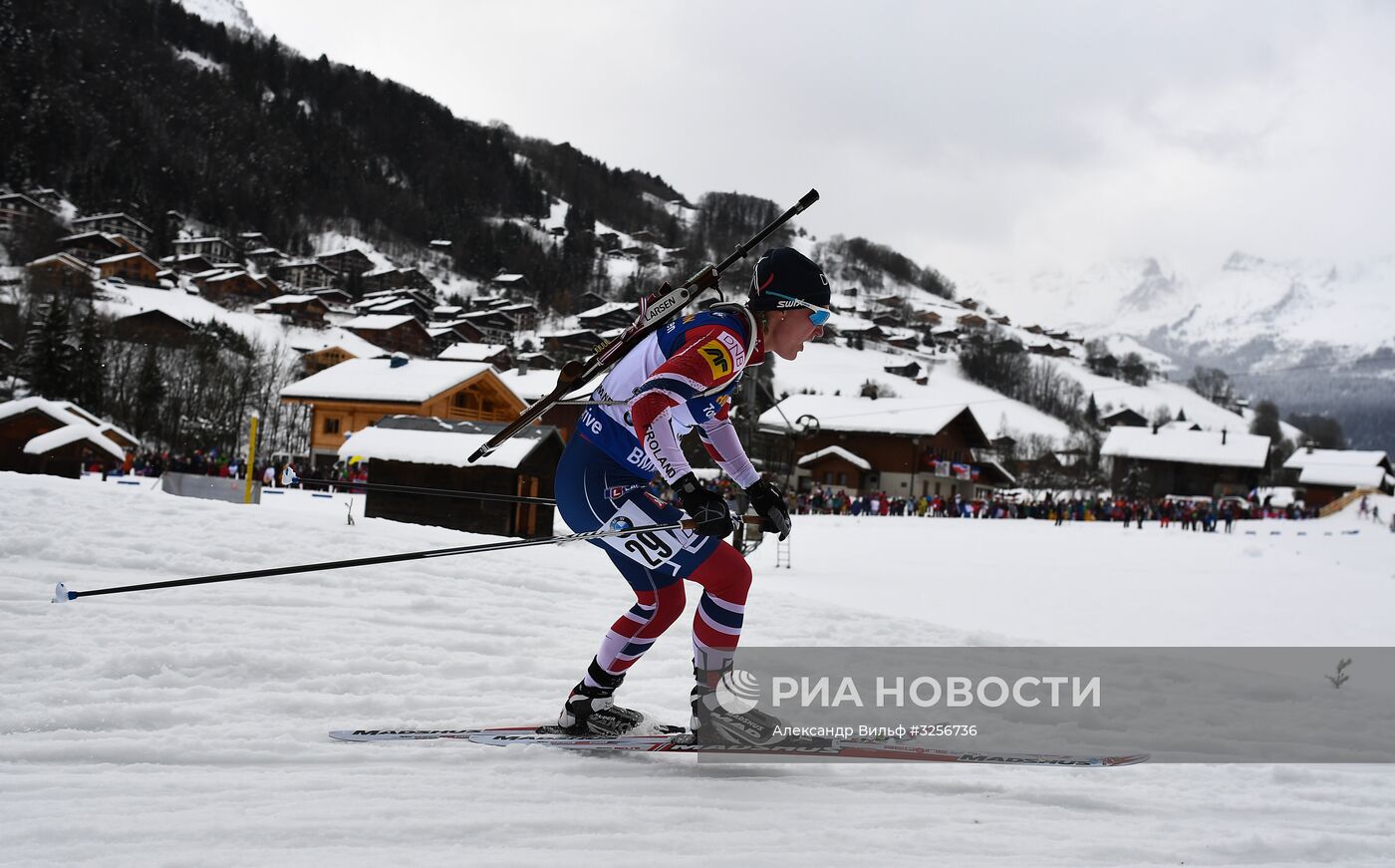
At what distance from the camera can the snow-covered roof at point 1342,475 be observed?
80.1 meters

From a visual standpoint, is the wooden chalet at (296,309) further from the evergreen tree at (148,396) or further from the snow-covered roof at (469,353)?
the evergreen tree at (148,396)

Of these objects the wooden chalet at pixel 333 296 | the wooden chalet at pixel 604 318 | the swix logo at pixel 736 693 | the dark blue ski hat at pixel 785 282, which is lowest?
the swix logo at pixel 736 693

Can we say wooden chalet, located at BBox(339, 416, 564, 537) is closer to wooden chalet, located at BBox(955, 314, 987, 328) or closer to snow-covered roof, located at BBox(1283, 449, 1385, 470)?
snow-covered roof, located at BBox(1283, 449, 1385, 470)

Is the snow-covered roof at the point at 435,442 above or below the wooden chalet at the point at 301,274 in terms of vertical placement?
below

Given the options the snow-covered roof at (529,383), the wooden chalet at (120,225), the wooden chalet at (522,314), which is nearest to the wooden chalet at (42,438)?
the snow-covered roof at (529,383)

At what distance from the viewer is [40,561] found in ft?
19.8

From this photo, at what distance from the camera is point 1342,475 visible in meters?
81.5

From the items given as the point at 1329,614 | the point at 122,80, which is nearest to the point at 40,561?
the point at 1329,614

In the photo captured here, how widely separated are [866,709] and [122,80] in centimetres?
15375

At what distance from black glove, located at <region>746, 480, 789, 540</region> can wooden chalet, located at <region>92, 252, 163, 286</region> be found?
8352cm

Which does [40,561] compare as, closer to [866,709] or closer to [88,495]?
[88,495]

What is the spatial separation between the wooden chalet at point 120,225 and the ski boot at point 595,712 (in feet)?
329

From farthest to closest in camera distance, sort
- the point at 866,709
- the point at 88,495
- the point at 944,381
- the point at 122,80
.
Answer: the point at 122,80 < the point at 944,381 < the point at 88,495 < the point at 866,709

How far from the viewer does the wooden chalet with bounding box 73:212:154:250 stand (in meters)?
86.6
